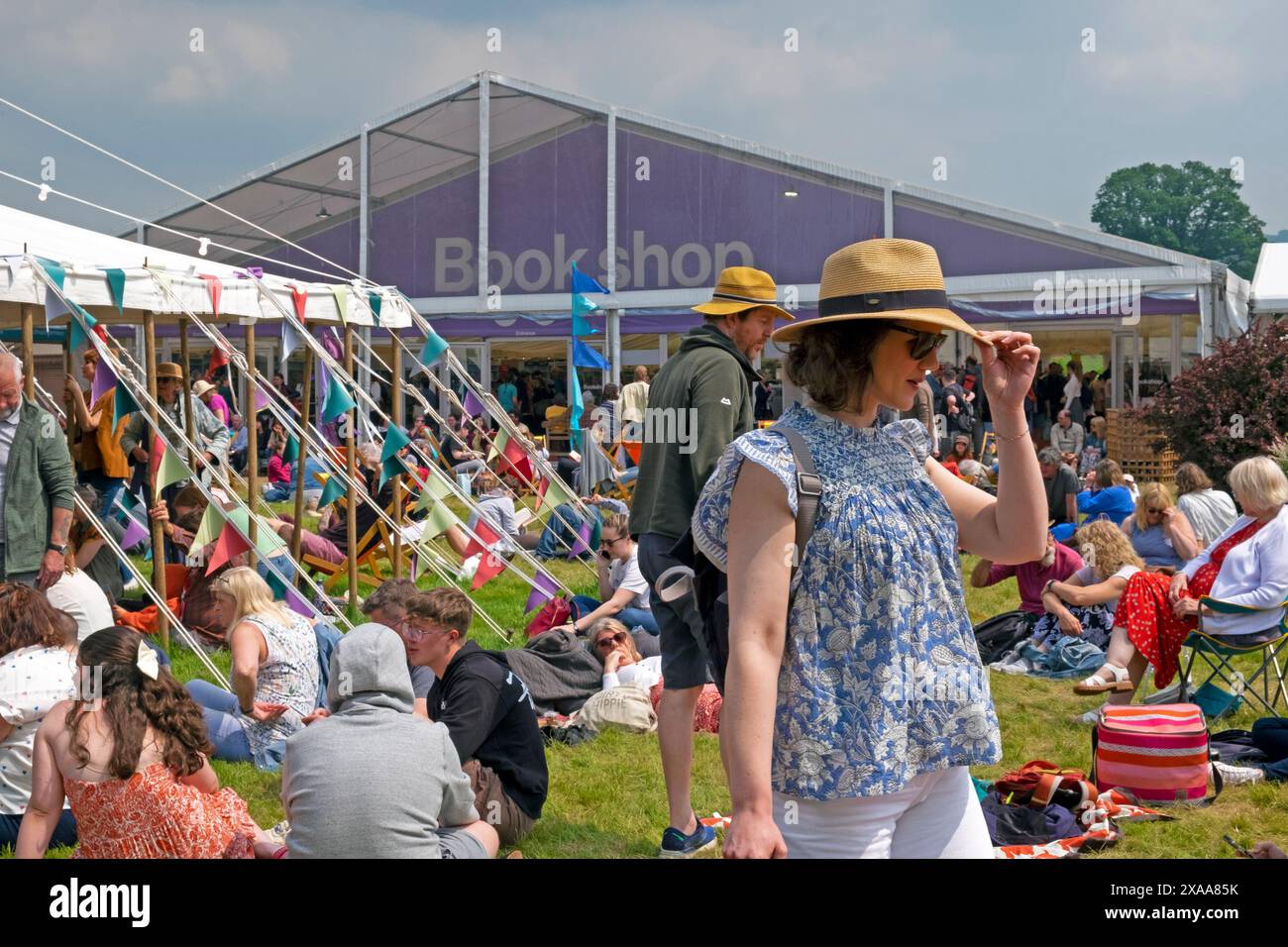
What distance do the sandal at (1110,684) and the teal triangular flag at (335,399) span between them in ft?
15.4

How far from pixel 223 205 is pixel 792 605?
20.7 metres

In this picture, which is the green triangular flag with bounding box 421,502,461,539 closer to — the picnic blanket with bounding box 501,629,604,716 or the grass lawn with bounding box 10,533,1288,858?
the picnic blanket with bounding box 501,629,604,716

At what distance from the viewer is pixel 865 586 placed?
2217 millimetres

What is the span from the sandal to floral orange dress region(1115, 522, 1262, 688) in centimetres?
14

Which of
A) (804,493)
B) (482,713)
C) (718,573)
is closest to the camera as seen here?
(804,493)

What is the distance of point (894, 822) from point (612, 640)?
497 cm

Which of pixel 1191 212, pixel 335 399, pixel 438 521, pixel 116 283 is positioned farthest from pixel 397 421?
pixel 1191 212

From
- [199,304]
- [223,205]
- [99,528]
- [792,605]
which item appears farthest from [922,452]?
[223,205]

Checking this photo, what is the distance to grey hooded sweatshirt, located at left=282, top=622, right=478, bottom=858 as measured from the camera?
348 cm

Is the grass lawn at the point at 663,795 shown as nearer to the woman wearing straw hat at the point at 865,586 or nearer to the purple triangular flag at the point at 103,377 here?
the purple triangular flag at the point at 103,377

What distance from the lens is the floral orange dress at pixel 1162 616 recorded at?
6625 mm

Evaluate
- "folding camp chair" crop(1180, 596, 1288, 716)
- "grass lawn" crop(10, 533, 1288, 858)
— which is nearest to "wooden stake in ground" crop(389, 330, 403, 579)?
"grass lawn" crop(10, 533, 1288, 858)

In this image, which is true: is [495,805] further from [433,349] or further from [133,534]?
[433,349]

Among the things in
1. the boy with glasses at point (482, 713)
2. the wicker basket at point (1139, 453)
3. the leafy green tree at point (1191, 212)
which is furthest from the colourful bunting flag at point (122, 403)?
the leafy green tree at point (1191, 212)
